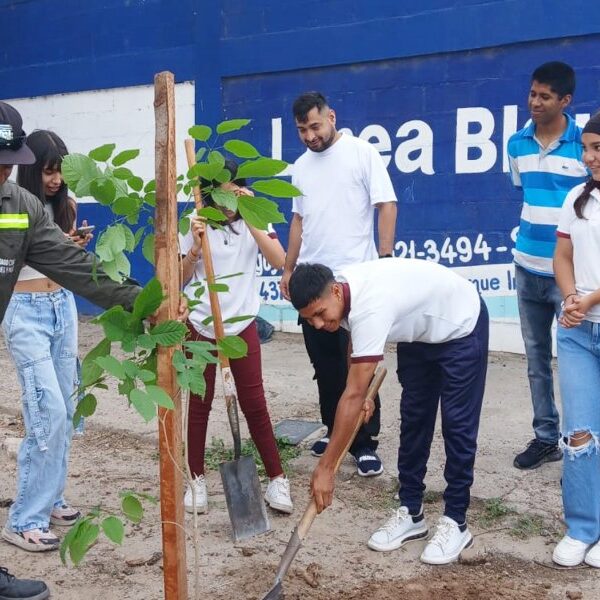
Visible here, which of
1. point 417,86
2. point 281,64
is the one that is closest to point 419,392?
point 417,86

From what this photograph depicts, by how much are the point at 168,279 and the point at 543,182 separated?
7.94 ft

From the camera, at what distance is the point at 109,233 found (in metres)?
2.32

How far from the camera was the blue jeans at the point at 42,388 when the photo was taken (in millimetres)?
3574

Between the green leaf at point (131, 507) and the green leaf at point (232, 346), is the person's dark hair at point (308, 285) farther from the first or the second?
the green leaf at point (131, 507)

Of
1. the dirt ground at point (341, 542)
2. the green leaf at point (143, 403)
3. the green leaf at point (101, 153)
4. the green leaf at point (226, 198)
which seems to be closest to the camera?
the green leaf at point (143, 403)

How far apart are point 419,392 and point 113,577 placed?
4.88ft

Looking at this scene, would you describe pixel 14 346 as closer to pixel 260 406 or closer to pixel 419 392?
pixel 260 406

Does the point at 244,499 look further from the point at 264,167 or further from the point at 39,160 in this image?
the point at 264,167

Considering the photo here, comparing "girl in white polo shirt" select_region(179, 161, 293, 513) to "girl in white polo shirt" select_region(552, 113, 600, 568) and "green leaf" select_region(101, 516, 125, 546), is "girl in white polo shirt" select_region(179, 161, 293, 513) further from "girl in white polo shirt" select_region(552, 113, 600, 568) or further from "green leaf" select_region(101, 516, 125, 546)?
"green leaf" select_region(101, 516, 125, 546)

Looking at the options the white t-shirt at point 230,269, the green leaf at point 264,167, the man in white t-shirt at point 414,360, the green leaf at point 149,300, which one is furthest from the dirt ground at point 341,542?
the green leaf at point 264,167

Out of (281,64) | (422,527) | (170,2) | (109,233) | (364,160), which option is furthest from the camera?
(170,2)

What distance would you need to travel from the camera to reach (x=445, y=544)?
360cm

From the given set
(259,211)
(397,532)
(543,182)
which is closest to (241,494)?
(397,532)

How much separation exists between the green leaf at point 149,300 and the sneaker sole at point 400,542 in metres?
1.86
